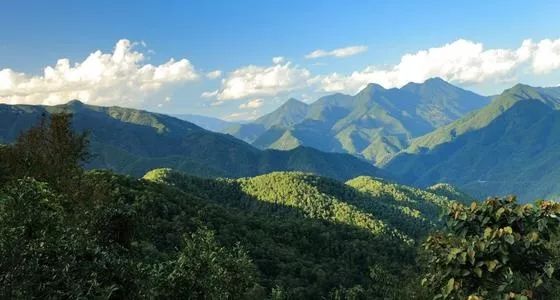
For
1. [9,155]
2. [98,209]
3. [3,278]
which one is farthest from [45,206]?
[9,155]

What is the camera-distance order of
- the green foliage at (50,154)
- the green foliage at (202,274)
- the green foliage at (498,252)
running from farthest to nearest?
1. the green foliage at (50,154)
2. the green foliage at (202,274)
3. the green foliage at (498,252)

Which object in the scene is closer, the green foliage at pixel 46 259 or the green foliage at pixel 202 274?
the green foliage at pixel 46 259

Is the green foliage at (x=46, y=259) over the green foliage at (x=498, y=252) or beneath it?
beneath

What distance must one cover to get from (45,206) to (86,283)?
13854 millimetres

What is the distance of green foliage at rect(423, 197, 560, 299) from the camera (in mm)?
14680

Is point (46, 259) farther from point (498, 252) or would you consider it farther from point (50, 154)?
point (50, 154)

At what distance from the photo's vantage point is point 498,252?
48.7 feet

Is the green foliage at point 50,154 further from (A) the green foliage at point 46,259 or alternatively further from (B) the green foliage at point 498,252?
(B) the green foliage at point 498,252

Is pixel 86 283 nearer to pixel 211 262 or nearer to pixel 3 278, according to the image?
pixel 3 278

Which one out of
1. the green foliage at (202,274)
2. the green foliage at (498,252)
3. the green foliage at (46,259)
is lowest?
the green foliage at (202,274)

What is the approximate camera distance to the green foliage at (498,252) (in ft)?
48.2

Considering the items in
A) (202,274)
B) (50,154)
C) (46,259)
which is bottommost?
(202,274)

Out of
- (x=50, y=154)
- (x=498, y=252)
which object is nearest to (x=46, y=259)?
(x=498, y=252)

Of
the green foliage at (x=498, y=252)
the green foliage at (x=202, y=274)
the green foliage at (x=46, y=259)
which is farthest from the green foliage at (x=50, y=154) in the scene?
the green foliage at (x=498, y=252)
